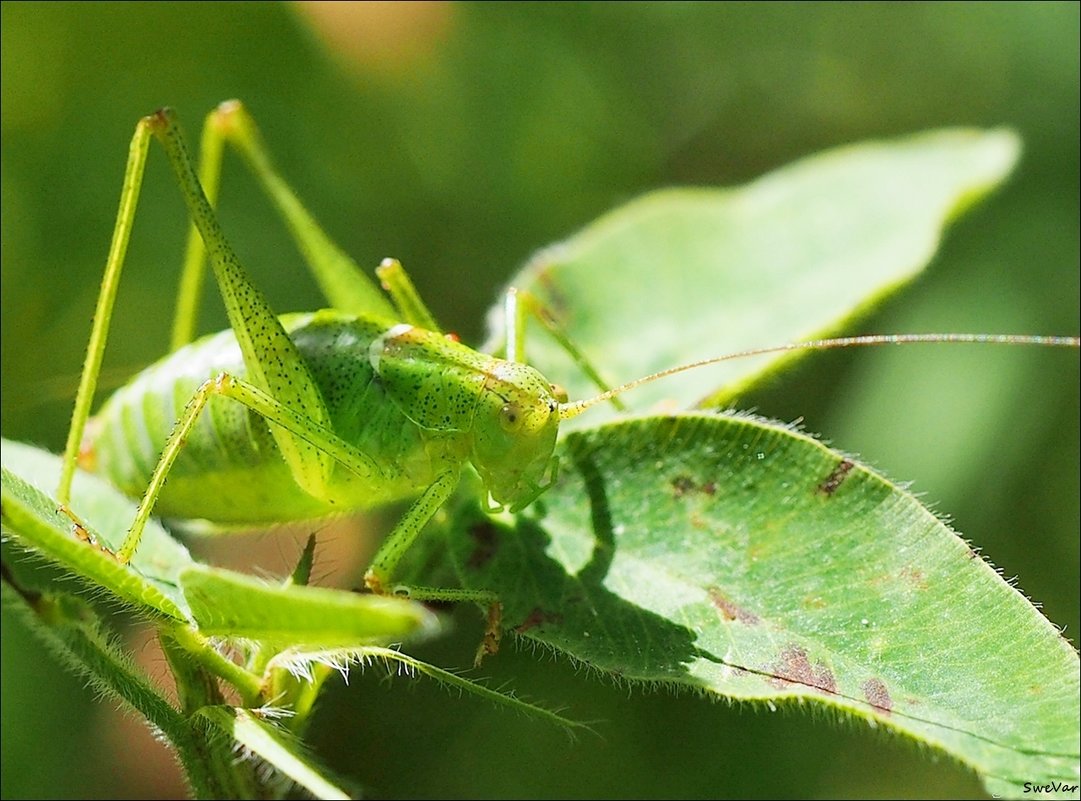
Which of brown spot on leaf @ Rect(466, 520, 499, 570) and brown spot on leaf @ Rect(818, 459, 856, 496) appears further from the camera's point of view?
brown spot on leaf @ Rect(466, 520, 499, 570)

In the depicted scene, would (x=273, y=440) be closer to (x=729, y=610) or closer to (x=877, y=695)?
(x=729, y=610)

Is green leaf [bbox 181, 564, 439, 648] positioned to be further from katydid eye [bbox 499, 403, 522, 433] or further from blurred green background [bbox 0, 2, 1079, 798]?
blurred green background [bbox 0, 2, 1079, 798]

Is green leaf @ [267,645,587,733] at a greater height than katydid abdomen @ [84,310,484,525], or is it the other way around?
katydid abdomen @ [84,310,484,525]

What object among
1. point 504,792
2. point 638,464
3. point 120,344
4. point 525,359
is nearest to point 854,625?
point 638,464

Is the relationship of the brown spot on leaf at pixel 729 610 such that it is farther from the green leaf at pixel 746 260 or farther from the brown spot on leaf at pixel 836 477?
the green leaf at pixel 746 260

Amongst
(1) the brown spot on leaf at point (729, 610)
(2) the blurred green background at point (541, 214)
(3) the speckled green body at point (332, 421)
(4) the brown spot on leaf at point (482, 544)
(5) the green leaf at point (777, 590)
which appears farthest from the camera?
(2) the blurred green background at point (541, 214)

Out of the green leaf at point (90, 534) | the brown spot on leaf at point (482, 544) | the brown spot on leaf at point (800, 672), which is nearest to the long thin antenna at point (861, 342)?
the brown spot on leaf at point (482, 544)

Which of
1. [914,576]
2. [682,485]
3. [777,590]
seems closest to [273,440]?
[682,485]

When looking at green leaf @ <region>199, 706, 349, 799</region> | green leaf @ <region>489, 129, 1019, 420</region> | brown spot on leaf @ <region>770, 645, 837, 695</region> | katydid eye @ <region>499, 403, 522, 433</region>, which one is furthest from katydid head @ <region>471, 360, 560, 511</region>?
green leaf @ <region>199, 706, 349, 799</region>
